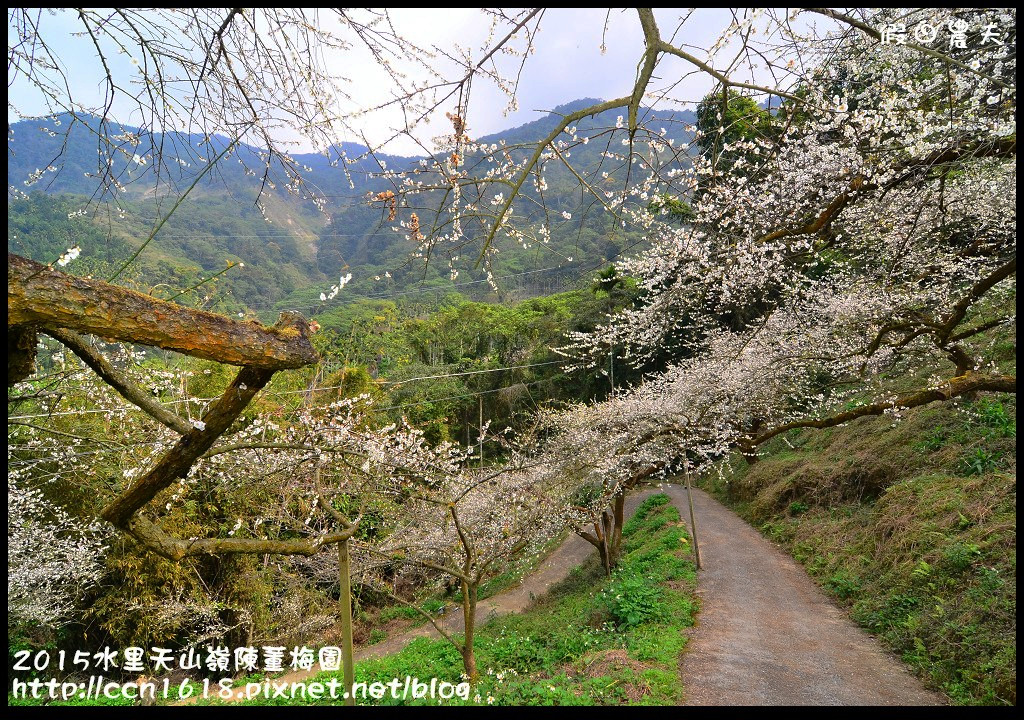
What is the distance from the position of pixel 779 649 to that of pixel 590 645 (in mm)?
2363

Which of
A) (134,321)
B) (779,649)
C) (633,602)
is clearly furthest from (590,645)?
(134,321)

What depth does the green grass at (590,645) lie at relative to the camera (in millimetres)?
4695

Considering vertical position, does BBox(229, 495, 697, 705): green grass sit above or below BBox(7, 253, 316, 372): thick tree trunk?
below

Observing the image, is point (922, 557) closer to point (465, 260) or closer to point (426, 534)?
point (465, 260)

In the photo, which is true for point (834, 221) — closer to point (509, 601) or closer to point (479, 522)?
point (479, 522)

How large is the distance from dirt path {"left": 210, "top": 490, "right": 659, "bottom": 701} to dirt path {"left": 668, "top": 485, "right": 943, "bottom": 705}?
4554 millimetres

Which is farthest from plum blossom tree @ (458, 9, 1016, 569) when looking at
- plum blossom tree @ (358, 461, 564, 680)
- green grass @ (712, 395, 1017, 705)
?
plum blossom tree @ (358, 461, 564, 680)

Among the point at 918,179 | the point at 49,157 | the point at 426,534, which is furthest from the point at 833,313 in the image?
the point at 49,157

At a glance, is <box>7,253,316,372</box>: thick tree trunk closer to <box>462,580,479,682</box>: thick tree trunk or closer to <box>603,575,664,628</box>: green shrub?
<box>462,580,479,682</box>: thick tree trunk

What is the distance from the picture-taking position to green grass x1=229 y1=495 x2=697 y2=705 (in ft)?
15.4

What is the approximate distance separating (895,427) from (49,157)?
11.2 m

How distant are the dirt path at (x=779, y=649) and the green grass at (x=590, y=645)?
32 cm

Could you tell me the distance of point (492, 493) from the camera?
35.0ft

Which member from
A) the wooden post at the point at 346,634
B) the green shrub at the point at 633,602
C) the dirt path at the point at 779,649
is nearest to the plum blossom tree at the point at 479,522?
the green shrub at the point at 633,602
